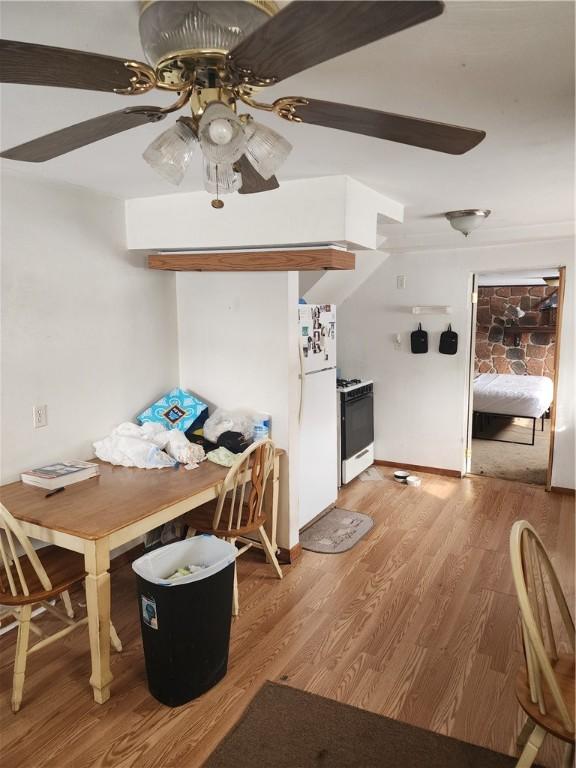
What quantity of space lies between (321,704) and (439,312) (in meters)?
3.65

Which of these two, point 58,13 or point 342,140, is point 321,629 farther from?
point 58,13

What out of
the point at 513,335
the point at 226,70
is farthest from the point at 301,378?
the point at 513,335

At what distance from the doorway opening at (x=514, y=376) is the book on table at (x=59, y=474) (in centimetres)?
358

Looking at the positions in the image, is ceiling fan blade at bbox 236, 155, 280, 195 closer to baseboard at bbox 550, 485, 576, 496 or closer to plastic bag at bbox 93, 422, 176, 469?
plastic bag at bbox 93, 422, 176, 469

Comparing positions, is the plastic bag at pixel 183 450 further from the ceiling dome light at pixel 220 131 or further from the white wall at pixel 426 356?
the white wall at pixel 426 356

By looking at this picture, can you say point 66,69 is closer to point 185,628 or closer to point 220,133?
point 220,133

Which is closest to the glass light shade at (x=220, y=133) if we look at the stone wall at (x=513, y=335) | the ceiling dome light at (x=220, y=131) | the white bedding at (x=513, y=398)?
the ceiling dome light at (x=220, y=131)

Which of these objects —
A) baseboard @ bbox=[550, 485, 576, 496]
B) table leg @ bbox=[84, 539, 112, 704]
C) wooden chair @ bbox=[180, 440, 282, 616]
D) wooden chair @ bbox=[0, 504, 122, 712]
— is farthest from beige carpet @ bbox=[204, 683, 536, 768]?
baseboard @ bbox=[550, 485, 576, 496]

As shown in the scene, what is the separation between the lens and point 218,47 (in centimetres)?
101

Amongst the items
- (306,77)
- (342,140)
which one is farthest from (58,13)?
(342,140)

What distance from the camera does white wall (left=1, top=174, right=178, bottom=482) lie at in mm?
2680

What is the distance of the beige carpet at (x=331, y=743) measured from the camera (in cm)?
192

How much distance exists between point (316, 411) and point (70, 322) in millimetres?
1764

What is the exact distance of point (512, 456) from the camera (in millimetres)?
5781
